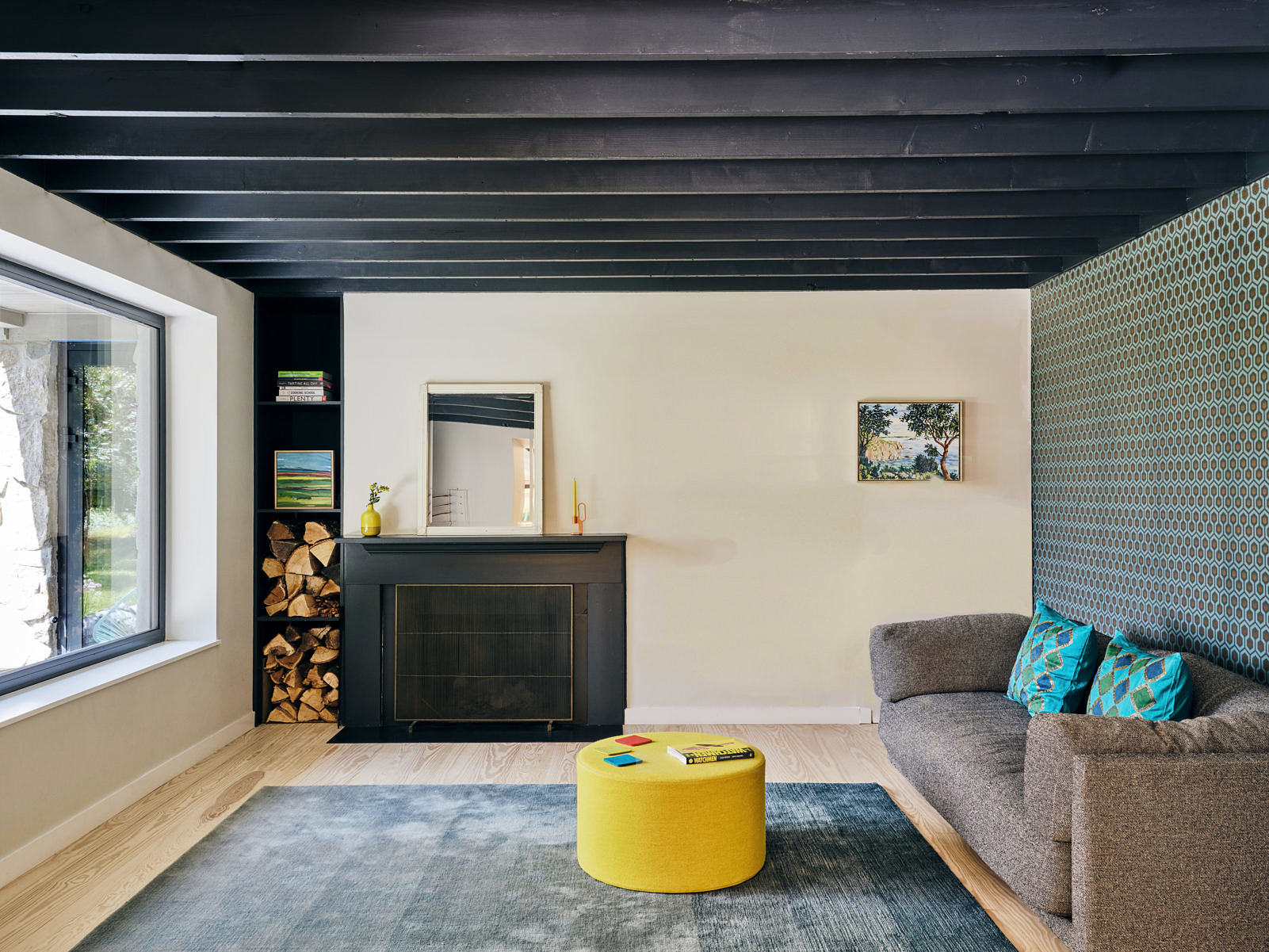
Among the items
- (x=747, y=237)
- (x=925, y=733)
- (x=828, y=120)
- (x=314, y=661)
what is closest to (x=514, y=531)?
(x=314, y=661)

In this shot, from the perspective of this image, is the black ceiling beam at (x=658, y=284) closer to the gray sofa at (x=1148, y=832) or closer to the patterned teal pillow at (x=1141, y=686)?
the patterned teal pillow at (x=1141, y=686)

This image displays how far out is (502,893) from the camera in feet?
9.43

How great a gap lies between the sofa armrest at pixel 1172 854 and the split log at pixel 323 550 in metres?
3.99

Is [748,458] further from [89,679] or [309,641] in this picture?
[89,679]

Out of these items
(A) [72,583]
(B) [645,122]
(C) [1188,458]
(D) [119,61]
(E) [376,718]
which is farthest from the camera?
(E) [376,718]

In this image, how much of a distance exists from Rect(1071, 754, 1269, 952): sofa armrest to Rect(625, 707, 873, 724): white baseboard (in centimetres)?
267

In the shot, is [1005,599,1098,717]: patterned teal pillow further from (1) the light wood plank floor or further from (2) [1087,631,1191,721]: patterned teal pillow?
(1) the light wood plank floor

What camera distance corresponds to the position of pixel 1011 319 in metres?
5.01

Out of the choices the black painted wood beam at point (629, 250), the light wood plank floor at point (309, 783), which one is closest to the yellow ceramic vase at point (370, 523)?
the light wood plank floor at point (309, 783)

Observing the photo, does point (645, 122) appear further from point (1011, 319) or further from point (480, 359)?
point (1011, 319)

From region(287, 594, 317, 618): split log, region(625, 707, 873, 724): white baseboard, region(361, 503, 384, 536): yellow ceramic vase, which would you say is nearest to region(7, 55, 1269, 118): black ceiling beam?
region(361, 503, 384, 536): yellow ceramic vase

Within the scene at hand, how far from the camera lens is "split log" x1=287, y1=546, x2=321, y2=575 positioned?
16.5 feet

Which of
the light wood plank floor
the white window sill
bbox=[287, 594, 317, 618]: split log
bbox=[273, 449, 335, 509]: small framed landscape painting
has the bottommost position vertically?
the light wood plank floor

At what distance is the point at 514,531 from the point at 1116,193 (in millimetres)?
3258
